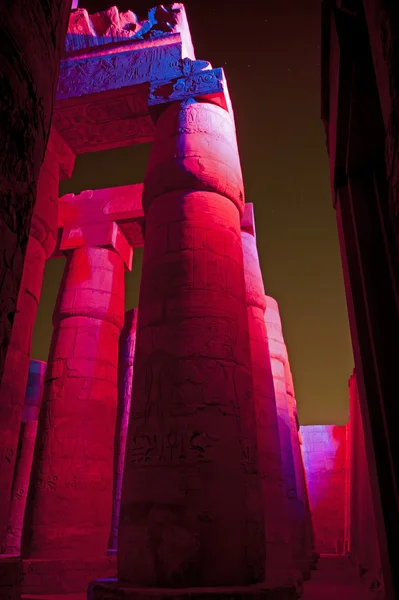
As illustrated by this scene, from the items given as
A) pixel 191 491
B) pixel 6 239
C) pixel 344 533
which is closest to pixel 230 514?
pixel 191 491

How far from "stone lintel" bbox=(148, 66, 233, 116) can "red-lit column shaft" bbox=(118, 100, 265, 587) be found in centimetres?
83

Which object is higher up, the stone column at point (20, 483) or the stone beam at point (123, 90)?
the stone beam at point (123, 90)

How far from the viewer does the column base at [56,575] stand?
6.12m

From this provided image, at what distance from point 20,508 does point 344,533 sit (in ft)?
35.5

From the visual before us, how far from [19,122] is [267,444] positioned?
22.0 feet

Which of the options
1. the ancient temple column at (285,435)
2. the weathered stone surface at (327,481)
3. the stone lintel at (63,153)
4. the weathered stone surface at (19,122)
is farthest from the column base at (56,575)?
the weathered stone surface at (327,481)

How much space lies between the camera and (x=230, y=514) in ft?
13.2

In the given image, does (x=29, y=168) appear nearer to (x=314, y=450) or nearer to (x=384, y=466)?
(x=384, y=466)

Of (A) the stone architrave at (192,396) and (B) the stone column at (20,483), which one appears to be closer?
(A) the stone architrave at (192,396)

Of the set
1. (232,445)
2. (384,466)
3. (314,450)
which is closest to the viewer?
(384,466)

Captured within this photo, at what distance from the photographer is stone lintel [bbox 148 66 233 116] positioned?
659 centimetres

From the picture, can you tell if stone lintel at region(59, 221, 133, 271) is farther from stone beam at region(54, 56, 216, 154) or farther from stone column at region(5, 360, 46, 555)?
stone column at region(5, 360, 46, 555)

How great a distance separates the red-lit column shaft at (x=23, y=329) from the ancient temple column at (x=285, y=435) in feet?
17.1

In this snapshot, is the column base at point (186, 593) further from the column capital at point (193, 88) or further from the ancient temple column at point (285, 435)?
the column capital at point (193, 88)
